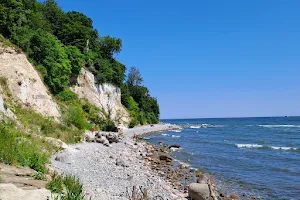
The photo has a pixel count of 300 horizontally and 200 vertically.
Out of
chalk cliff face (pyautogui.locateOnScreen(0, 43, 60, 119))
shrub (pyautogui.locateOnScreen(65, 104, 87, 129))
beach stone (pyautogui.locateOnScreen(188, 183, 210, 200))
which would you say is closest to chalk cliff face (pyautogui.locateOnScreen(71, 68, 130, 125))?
shrub (pyautogui.locateOnScreen(65, 104, 87, 129))

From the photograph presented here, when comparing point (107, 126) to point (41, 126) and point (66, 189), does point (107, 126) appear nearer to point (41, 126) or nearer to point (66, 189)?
point (41, 126)

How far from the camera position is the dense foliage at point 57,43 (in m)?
28.6

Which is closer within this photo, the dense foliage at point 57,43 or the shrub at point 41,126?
the shrub at point 41,126

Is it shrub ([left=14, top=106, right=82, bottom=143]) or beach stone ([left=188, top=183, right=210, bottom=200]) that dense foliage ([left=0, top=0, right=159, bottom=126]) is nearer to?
shrub ([left=14, top=106, right=82, bottom=143])

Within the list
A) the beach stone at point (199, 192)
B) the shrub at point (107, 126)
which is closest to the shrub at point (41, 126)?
Result: the beach stone at point (199, 192)

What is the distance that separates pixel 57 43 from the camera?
3619cm

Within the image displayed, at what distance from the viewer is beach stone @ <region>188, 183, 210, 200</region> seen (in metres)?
11.7

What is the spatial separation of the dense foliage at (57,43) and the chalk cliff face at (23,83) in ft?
14.6

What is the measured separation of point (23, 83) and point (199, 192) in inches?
746

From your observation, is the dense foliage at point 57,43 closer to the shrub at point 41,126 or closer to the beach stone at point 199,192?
the shrub at point 41,126

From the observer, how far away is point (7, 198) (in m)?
6.09

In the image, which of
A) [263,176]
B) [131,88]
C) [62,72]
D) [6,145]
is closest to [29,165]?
[6,145]

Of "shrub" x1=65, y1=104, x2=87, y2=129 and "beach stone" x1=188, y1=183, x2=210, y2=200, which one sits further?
"shrub" x1=65, y1=104, x2=87, y2=129

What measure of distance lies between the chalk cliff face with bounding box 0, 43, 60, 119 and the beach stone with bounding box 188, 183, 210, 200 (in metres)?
17.0
